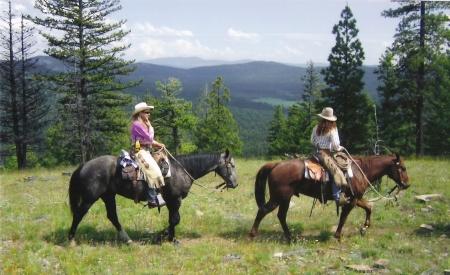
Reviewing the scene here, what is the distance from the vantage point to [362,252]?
8789 millimetres

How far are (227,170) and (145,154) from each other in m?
2.10

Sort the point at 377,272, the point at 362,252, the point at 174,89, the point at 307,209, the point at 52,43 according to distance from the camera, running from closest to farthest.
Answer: the point at 377,272 < the point at 362,252 < the point at 307,209 < the point at 52,43 < the point at 174,89

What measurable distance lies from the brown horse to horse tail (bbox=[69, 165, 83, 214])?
419 cm

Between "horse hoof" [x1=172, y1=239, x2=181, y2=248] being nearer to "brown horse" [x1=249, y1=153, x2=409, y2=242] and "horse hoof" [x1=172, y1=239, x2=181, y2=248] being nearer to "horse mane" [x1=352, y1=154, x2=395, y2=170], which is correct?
"brown horse" [x1=249, y1=153, x2=409, y2=242]

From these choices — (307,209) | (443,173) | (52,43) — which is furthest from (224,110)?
(307,209)

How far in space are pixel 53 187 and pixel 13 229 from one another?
22.6ft

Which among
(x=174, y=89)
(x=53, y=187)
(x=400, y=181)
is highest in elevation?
(x=174, y=89)

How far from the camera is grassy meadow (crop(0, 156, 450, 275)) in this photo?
7.78m

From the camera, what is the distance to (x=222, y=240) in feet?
31.5

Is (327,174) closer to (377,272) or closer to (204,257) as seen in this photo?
(377,272)

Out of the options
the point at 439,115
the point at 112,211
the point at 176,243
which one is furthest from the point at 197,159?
the point at 439,115

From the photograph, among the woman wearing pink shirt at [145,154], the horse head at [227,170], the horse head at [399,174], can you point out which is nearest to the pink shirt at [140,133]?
the woman wearing pink shirt at [145,154]

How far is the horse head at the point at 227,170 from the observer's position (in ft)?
31.8

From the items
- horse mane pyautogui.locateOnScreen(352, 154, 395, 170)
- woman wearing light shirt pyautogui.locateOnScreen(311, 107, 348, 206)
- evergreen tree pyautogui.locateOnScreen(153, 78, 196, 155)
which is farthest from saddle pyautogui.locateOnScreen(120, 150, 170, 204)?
evergreen tree pyautogui.locateOnScreen(153, 78, 196, 155)
